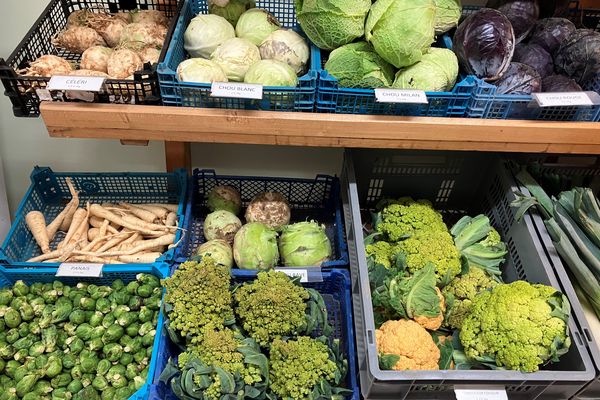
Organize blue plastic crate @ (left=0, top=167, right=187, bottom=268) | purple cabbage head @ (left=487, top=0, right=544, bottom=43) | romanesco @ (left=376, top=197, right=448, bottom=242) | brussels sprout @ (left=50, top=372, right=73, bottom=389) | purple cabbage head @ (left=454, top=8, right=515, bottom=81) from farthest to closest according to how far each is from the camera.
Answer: blue plastic crate @ (left=0, top=167, right=187, bottom=268) < romanesco @ (left=376, top=197, right=448, bottom=242) < purple cabbage head @ (left=487, top=0, right=544, bottom=43) < brussels sprout @ (left=50, top=372, right=73, bottom=389) < purple cabbage head @ (left=454, top=8, right=515, bottom=81)

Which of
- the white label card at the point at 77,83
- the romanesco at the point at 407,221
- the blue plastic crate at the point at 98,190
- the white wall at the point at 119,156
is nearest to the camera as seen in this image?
the white label card at the point at 77,83

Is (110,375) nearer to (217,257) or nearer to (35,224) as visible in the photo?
(217,257)

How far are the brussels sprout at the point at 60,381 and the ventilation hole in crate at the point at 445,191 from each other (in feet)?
4.99

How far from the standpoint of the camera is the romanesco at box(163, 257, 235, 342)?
4.34 feet

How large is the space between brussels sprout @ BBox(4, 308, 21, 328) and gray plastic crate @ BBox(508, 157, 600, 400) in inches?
69.0

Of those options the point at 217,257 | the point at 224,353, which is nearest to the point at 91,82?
the point at 217,257

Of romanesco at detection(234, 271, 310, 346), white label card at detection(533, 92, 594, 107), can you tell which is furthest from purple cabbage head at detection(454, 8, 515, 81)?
romanesco at detection(234, 271, 310, 346)

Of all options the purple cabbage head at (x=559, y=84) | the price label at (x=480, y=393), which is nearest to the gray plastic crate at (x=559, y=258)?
the price label at (x=480, y=393)

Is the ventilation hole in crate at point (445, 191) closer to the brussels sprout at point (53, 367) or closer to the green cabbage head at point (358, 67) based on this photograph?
the green cabbage head at point (358, 67)

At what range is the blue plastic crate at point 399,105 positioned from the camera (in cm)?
125

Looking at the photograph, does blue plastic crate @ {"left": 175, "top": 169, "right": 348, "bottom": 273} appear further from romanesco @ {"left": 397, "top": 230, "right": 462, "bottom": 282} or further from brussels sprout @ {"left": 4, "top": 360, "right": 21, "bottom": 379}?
brussels sprout @ {"left": 4, "top": 360, "right": 21, "bottom": 379}

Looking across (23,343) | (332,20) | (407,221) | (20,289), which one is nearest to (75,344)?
(23,343)

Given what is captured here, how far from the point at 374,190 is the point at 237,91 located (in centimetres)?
86

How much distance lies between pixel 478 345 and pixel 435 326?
142 mm
